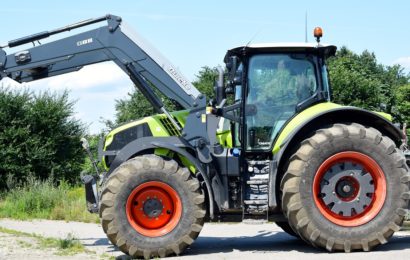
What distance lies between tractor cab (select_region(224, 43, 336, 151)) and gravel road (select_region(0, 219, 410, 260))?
5.10 ft

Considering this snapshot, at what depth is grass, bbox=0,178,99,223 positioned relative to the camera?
16625 millimetres

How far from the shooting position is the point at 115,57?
10070 millimetres

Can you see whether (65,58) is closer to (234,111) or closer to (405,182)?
(234,111)

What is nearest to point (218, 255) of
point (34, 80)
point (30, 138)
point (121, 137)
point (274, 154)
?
point (274, 154)

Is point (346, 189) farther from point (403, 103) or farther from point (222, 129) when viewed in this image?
point (403, 103)

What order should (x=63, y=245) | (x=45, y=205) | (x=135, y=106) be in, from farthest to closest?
(x=135, y=106), (x=45, y=205), (x=63, y=245)

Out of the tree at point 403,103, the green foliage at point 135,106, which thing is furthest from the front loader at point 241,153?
the tree at point 403,103

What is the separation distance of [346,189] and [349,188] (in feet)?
0.15

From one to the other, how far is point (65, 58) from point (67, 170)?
54.2ft

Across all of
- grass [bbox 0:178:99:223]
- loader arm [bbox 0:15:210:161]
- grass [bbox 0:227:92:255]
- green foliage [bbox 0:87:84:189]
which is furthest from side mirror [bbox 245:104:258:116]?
green foliage [bbox 0:87:84:189]

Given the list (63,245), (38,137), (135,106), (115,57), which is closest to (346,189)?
(115,57)

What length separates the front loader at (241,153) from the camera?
910cm

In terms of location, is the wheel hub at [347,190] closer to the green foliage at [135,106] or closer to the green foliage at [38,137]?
the green foliage at [38,137]

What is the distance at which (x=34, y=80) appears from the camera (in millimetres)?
10398
